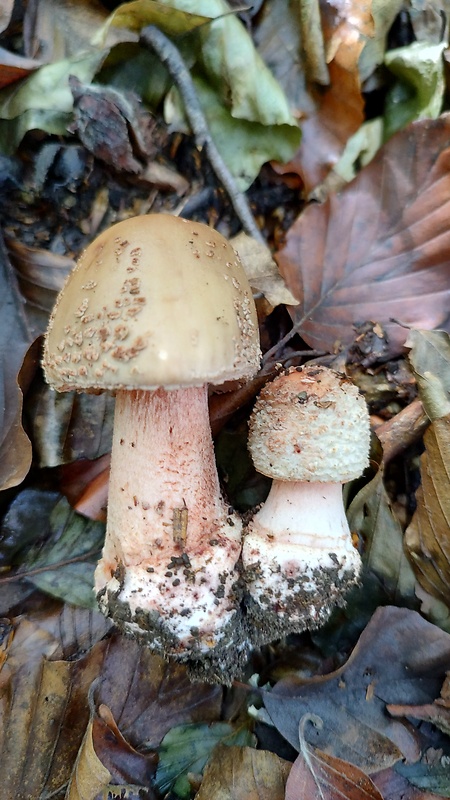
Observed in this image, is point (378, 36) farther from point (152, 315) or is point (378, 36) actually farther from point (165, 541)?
point (165, 541)

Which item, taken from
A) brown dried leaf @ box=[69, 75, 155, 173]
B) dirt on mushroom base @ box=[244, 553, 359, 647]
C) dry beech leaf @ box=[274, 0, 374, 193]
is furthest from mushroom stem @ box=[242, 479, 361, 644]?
brown dried leaf @ box=[69, 75, 155, 173]

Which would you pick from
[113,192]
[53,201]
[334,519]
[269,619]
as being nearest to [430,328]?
[334,519]

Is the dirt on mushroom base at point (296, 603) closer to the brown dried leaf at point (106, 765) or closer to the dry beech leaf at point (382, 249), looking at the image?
the brown dried leaf at point (106, 765)

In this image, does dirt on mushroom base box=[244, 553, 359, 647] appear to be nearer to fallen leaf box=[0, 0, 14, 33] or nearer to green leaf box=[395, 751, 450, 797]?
green leaf box=[395, 751, 450, 797]

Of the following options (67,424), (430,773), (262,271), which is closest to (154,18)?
(262,271)

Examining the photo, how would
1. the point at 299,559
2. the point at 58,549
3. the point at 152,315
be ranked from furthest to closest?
the point at 58,549, the point at 299,559, the point at 152,315

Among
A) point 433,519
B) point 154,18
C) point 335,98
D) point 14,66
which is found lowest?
point 433,519
